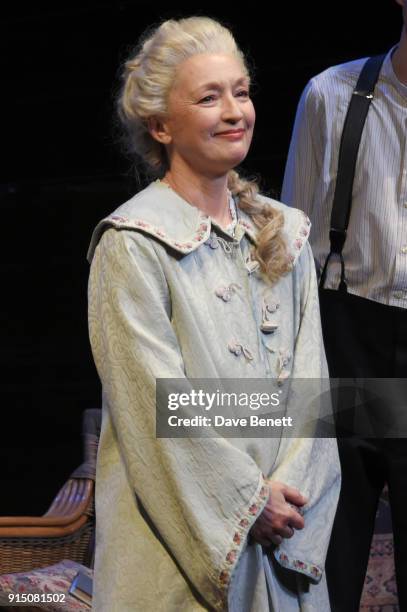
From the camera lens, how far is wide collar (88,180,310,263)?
2.21m

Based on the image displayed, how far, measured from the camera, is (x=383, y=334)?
2535 millimetres

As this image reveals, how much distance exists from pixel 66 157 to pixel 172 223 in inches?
76.9

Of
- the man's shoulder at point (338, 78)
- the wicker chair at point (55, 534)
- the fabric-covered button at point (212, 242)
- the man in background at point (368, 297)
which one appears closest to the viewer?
the fabric-covered button at point (212, 242)

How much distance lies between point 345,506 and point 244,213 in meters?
0.67

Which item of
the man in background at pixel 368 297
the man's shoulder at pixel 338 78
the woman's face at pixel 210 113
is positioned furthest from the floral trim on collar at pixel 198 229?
the man's shoulder at pixel 338 78

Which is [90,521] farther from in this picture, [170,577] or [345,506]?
[170,577]

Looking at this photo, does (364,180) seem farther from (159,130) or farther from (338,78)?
(159,130)

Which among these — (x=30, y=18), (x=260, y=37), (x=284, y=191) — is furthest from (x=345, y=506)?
(x=30, y=18)

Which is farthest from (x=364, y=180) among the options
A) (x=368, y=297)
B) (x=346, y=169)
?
(x=368, y=297)

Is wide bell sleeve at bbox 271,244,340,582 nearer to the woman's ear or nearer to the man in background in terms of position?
the man in background

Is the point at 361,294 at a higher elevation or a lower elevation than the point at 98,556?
higher

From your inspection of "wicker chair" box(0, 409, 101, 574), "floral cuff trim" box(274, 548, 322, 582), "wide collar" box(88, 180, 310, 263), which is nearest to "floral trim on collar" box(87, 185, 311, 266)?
"wide collar" box(88, 180, 310, 263)

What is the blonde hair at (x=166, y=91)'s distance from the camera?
231cm

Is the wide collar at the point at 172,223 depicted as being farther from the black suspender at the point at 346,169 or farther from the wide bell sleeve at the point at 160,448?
the black suspender at the point at 346,169
